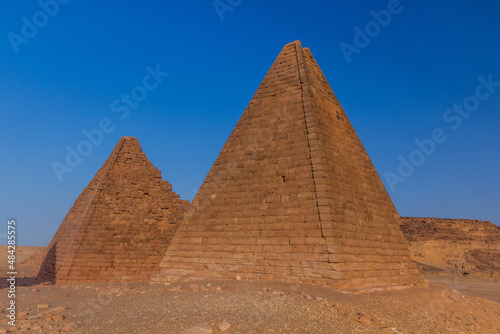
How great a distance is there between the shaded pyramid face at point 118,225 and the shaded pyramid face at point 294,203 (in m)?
5.80

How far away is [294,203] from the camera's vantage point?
904 cm

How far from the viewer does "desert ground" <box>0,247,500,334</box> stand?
214 inches

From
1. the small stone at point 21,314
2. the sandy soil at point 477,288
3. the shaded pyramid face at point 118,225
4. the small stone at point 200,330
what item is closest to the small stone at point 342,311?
the small stone at point 200,330

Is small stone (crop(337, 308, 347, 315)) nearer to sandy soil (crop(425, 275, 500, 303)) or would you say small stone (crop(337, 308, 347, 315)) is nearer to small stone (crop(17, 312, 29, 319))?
small stone (crop(17, 312, 29, 319))

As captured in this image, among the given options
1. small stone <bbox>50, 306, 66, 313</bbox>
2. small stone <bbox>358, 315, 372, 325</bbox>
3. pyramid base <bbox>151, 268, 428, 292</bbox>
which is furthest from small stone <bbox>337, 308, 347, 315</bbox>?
small stone <bbox>50, 306, 66, 313</bbox>

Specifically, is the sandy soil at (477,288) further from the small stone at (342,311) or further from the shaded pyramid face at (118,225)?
the shaded pyramid face at (118,225)

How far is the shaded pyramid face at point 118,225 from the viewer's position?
15.1 meters

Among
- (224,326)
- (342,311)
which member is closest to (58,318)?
(224,326)

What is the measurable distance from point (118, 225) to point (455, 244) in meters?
25.3

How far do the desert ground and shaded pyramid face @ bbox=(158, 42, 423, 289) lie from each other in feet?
2.01

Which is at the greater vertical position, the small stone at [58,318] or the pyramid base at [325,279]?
the pyramid base at [325,279]

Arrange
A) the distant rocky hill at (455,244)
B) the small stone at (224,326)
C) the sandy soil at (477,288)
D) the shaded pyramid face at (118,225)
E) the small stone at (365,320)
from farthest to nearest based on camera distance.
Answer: the distant rocky hill at (455,244) → the shaded pyramid face at (118,225) → the sandy soil at (477,288) → the small stone at (365,320) → the small stone at (224,326)

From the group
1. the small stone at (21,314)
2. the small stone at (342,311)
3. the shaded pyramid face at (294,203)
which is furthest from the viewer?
the shaded pyramid face at (294,203)

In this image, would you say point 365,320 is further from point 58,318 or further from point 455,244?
point 455,244
